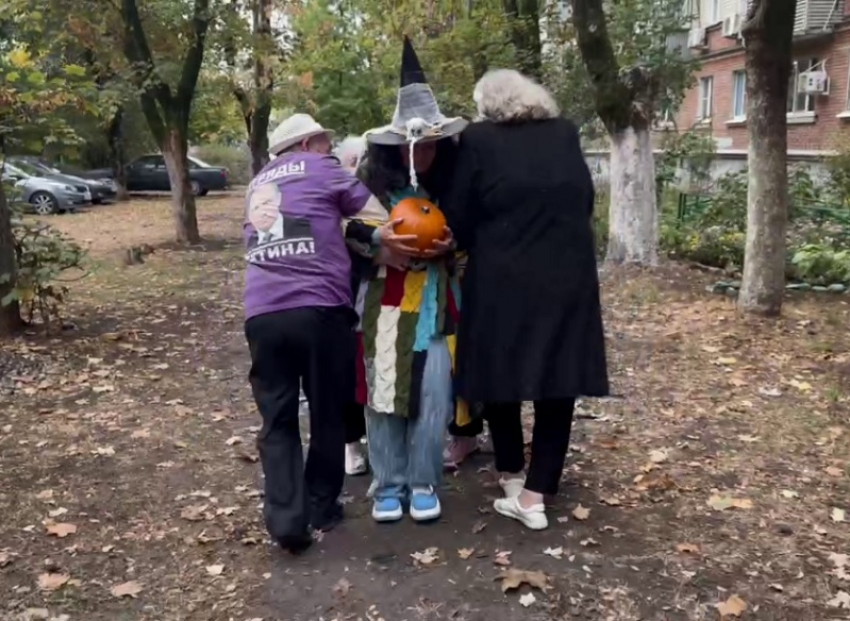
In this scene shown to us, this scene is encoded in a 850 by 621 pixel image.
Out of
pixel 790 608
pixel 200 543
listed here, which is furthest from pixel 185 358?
pixel 790 608

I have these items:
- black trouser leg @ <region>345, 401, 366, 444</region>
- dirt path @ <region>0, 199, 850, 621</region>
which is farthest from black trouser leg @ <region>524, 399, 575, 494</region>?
black trouser leg @ <region>345, 401, 366, 444</region>

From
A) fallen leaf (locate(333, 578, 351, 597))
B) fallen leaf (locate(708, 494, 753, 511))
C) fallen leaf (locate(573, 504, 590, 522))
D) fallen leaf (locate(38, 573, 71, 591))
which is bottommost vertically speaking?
fallen leaf (locate(708, 494, 753, 511))

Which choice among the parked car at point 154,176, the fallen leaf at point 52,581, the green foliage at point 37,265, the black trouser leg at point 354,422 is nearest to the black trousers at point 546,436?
the black trouser leg at point 354,422

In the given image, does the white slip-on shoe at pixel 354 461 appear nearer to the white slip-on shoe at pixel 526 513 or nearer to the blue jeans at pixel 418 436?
the blue jeans at pixel 418 436

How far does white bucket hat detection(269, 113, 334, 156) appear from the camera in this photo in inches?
155

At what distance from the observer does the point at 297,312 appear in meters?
3.68

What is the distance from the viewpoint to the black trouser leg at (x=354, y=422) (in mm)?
4410

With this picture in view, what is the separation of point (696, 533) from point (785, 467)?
3.40ft

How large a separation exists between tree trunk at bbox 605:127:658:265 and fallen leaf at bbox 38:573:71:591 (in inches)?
318

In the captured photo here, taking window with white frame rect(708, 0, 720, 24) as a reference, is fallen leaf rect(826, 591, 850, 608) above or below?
below

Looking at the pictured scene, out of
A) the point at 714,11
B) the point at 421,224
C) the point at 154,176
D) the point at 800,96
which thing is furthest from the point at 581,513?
the point at 154,176

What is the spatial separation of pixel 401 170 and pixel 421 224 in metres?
0.29

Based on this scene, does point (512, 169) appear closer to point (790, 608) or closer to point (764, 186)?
point (790, 608)

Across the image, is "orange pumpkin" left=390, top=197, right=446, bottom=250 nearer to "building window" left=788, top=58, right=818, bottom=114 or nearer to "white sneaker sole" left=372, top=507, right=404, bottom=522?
"white sneaker sole" left=372, top=507, right=404, bottom=522
